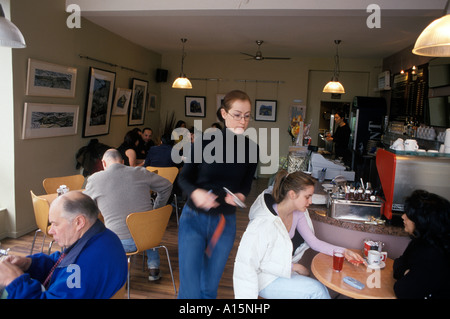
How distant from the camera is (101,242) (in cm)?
178

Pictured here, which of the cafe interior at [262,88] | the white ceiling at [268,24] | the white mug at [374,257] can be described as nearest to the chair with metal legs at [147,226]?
the cafe interior at [262,88]

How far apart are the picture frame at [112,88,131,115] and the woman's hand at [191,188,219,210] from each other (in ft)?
18.1

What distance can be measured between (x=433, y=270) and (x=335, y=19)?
13.9 feet

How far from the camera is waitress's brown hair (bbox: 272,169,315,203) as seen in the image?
7.79 ft

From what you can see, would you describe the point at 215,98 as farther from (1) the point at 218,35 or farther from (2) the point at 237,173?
(2) the point at 237,173

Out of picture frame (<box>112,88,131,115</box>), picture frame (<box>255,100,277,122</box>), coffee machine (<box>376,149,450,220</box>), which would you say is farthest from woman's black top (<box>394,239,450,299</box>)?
picture frame (<box>255,100,277,122</box>)

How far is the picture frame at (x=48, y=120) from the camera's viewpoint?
15.0 feet

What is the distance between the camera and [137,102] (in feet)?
26.9

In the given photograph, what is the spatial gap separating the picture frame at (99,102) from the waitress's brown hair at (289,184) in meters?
4.40

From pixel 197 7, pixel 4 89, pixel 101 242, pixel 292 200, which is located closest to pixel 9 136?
pixel 4 89

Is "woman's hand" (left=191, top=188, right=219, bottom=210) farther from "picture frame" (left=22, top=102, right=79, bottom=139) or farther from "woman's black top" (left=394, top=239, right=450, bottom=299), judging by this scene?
"picture frame" (left=22, top=102, right=79, bottom=139)

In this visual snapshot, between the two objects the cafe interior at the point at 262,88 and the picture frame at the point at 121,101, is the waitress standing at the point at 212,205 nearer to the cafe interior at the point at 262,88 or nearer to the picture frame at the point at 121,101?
the cafe interior at the point at 262,88

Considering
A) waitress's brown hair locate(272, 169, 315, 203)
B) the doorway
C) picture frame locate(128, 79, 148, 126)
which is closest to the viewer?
waitress's brown hair locate(272, 169, 315, 203)

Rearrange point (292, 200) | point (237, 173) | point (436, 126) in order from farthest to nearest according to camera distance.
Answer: point (436, 126) → point (292, 200) → point (237, 173)
